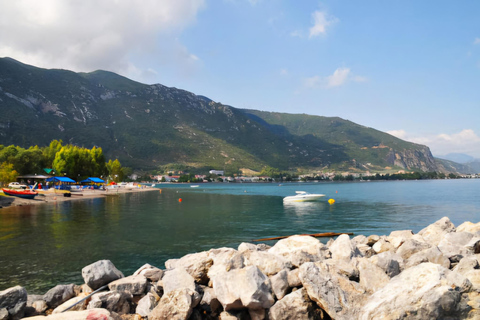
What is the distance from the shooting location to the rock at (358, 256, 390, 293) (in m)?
8.73

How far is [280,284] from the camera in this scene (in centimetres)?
870

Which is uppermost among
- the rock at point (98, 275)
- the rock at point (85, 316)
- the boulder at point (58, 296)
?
the rock at point (98, 275)

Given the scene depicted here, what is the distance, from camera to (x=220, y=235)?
2678 centimetres

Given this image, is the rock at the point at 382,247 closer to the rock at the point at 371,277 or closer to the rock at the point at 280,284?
the rock at the point at 371,277

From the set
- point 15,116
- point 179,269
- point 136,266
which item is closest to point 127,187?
point 15,116

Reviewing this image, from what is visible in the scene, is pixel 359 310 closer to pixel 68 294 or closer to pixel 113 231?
pixel 68 294

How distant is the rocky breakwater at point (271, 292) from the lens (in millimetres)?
7137

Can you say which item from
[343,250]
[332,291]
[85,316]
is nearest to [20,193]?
[85,316]

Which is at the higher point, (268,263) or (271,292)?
(268,263)

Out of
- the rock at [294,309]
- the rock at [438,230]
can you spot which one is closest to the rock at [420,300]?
the rock at [294,309]

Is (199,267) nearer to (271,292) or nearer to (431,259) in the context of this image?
(271,292)

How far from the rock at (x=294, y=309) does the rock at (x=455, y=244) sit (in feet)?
23.4

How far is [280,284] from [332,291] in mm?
1464

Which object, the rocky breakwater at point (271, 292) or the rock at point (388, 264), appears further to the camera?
the rock at point (388, 264)
